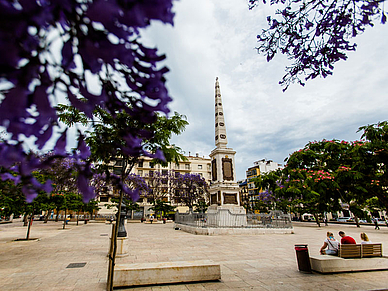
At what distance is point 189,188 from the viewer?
3978cm

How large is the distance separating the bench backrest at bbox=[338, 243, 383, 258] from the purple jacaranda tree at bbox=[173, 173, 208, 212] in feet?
112

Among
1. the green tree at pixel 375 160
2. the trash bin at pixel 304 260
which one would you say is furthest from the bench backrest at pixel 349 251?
the green tree at pixel 375 160

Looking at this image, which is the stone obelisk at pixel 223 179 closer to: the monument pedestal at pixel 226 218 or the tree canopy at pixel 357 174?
the monument pedestal at pixel 226 218

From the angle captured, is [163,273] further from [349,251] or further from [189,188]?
[189,188]

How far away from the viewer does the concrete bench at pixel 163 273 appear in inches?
179

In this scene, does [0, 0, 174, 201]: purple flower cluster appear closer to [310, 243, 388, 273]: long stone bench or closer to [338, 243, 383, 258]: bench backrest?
[310, 243, 388, 273]: long stone bench

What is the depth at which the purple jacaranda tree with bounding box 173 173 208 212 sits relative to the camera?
3991 centimetres

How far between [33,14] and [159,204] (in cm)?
3720

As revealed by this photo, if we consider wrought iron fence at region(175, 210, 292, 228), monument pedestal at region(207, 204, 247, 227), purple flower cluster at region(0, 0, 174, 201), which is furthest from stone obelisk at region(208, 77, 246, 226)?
purple flower cluster at region(0, 0, 174, 201)

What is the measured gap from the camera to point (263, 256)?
7770 millimetres

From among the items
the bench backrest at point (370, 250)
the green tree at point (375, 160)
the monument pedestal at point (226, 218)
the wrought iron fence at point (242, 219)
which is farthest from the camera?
the wrought iron fence at point (242, 219)

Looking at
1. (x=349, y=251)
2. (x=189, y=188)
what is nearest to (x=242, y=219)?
(x=349, y=251)

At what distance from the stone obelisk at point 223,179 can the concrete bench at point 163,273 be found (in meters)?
11.7

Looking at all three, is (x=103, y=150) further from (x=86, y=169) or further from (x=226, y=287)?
(x=226, y=287)
